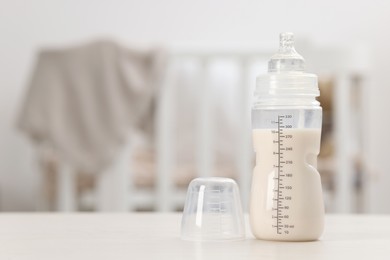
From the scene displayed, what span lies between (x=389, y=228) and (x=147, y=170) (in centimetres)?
164

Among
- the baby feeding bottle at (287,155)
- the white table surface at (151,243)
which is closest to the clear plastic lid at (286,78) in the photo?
the baby feeding bottle at (287,155)

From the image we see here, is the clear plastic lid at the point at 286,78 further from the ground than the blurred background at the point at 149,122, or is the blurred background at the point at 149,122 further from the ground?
the clear plastic lid at the point at 286,78

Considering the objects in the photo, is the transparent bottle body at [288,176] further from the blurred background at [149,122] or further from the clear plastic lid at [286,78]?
the blurred background at [149,122]

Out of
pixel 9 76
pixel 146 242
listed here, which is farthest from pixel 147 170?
pixel 146 242

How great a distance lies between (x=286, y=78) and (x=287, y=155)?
70 millimetres

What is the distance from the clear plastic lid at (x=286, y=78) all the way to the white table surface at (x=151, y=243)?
5.3 inches

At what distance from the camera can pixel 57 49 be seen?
2348 millimetres

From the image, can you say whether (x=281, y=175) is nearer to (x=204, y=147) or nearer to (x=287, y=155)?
(x=287, y=155)

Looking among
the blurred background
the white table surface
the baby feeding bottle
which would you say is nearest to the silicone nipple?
the baby feeding bottle

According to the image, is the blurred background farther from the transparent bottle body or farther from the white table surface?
the transparent bottle body

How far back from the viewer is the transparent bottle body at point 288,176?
76 centimetres

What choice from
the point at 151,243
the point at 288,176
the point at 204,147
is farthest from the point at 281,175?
the point at 204,147

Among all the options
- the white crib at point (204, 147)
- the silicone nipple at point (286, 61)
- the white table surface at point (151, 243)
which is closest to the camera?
the white table surface at point (151, 243)

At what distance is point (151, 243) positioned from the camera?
0.76 meters
